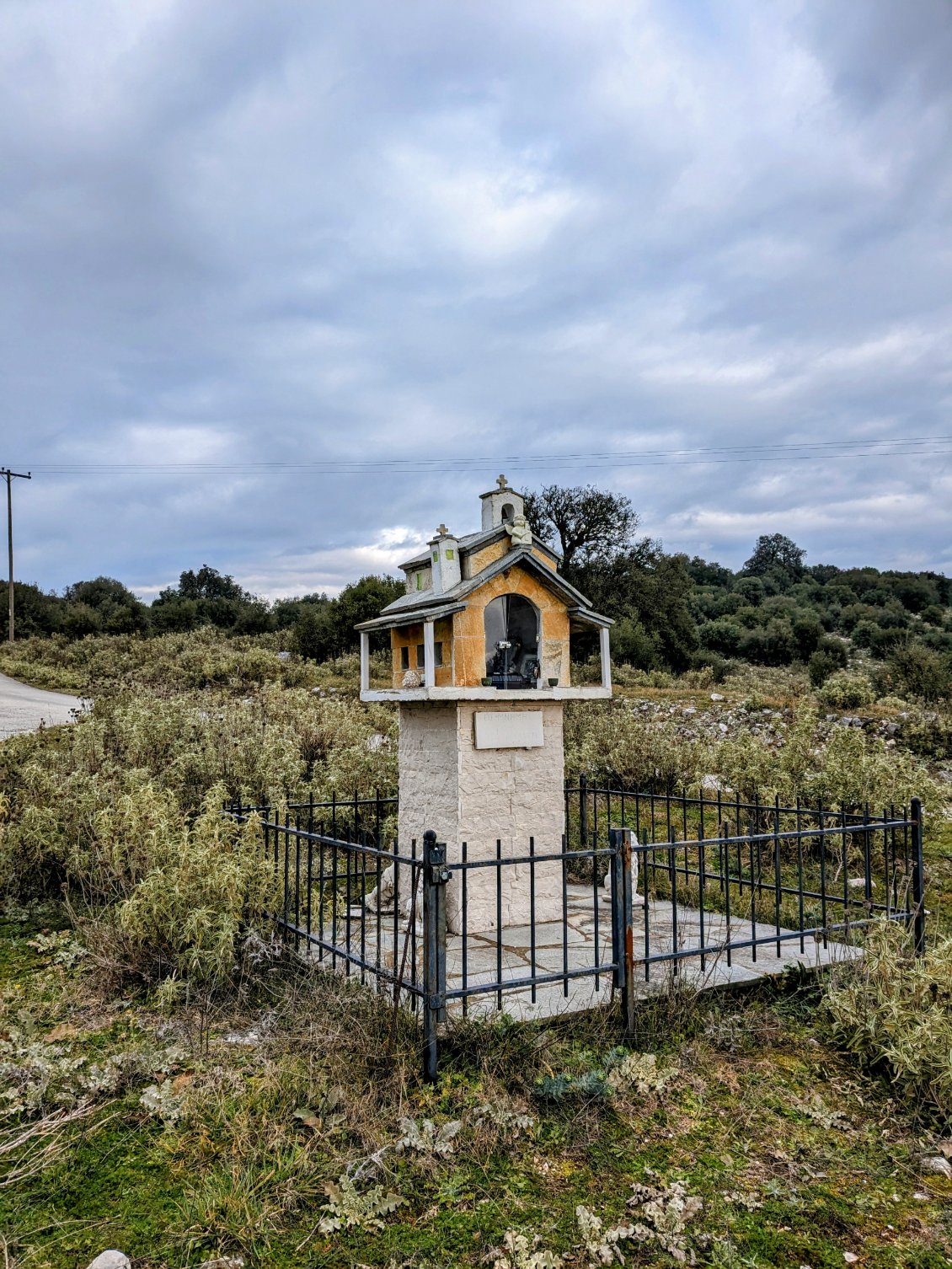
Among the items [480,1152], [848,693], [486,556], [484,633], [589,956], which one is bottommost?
[480,1152]

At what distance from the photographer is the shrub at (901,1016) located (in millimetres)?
3707

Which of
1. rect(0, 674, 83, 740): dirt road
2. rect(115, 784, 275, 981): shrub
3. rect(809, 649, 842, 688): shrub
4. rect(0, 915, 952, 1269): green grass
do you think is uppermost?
rect(809, 649, 842, 688): shrub

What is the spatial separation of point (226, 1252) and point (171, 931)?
238 cm

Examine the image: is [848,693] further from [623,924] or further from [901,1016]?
[623,924]

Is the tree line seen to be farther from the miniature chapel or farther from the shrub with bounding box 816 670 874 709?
the miniature chapel

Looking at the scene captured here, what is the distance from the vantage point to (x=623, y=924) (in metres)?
4.17

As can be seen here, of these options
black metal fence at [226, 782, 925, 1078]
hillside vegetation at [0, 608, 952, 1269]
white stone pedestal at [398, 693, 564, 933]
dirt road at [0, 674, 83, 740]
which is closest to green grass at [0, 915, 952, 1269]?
hillside vegetation at [0, 608, 952, 1269]

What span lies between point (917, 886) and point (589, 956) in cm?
208

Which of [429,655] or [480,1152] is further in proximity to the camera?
[429,655]

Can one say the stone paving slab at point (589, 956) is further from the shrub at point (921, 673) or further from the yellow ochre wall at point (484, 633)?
the shrub at point (921, 673)

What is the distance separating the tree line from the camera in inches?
912

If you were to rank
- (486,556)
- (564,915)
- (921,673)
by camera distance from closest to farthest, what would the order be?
(564,915) → (486,556) → (921,673)

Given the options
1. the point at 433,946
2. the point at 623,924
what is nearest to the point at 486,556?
the point at 623,924

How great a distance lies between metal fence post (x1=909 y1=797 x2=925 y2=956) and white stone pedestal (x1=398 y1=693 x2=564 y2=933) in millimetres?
2265
